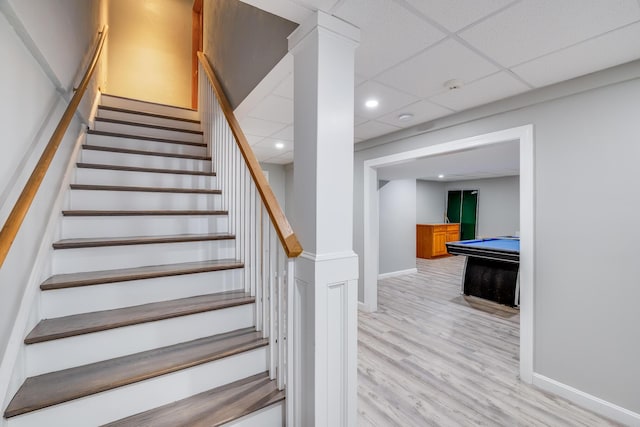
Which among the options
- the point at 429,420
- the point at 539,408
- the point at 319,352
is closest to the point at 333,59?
the point at 319,352

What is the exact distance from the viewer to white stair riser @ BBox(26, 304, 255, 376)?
1279 mm

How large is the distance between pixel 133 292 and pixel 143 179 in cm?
116

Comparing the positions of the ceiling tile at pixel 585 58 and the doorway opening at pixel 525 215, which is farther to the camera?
the doorway opening at pixel 525 215

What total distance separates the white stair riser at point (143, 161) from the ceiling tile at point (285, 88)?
1215mm

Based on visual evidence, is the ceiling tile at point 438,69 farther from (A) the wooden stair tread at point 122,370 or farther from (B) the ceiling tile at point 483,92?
(A) the wooden stair tread at point 122,370

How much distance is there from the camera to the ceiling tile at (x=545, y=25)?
49.8 inches

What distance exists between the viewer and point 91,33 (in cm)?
271

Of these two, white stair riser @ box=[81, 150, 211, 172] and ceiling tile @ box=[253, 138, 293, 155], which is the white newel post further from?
ceiling tile @ box=[253, 138, 293, 155]

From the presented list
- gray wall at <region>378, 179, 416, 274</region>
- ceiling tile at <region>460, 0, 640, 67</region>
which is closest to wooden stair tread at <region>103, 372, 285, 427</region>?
ceiling tile at <region>460, 0, 640, 67</region>

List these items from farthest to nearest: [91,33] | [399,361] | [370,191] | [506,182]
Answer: [506,182], [370,191], [91,33], [399,361]

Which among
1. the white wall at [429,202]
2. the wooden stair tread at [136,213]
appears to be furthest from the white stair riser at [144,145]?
the white wall at [429,202]

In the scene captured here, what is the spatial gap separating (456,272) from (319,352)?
18.9ft

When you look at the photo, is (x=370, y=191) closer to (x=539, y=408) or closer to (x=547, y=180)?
(x=547, y=180)

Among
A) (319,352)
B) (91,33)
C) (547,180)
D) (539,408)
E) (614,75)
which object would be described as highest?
(91,33)
